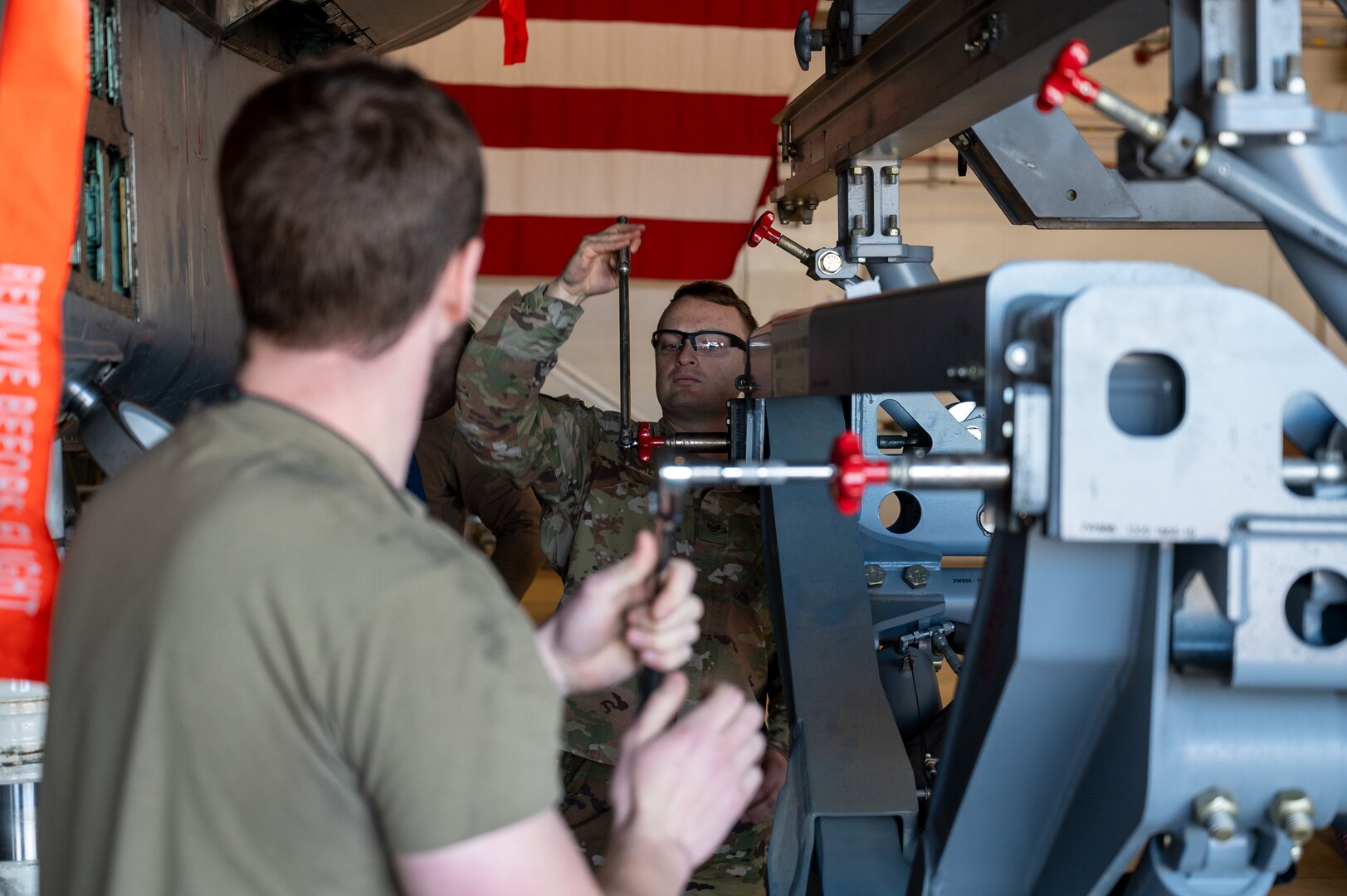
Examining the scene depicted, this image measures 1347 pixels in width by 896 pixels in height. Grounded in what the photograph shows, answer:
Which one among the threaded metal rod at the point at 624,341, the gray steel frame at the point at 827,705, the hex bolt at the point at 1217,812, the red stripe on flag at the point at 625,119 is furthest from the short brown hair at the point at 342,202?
the red stripe on flag at the point at 625,119

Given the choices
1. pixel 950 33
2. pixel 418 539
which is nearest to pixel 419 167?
pixel 418 539

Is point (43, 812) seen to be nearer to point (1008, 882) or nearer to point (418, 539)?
point (418, 539)

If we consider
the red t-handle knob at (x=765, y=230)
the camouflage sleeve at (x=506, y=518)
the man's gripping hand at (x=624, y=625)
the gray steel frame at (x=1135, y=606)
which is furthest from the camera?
the camouflage sleeve at (x=506, y=518)

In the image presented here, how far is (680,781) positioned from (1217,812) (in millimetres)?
310

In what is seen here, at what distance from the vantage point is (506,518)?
10.0 feet

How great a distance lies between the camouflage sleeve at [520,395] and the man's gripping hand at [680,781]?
974 millimetres

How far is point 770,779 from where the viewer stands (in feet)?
5.28

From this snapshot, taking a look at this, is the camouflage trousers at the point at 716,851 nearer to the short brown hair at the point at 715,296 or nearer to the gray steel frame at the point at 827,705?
the gray steel frame at the point at 827,705

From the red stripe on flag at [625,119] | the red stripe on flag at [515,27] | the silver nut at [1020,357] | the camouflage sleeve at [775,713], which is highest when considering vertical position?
the red stripe on flag at [625,119]

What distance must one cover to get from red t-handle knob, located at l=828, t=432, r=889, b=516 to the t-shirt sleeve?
235mm

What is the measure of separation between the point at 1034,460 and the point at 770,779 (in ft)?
3.44

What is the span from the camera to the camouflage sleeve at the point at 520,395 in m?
1.68

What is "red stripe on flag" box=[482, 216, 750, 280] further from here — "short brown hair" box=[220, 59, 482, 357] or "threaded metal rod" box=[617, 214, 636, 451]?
"short brown hair" box=[220, 59, 482, 357]

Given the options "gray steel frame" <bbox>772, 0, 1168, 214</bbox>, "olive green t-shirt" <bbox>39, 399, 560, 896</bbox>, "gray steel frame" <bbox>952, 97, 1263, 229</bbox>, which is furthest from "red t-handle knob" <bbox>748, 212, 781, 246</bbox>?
"olive green t-shirt" <bbox>39, 399, 560, 896</bbox>
